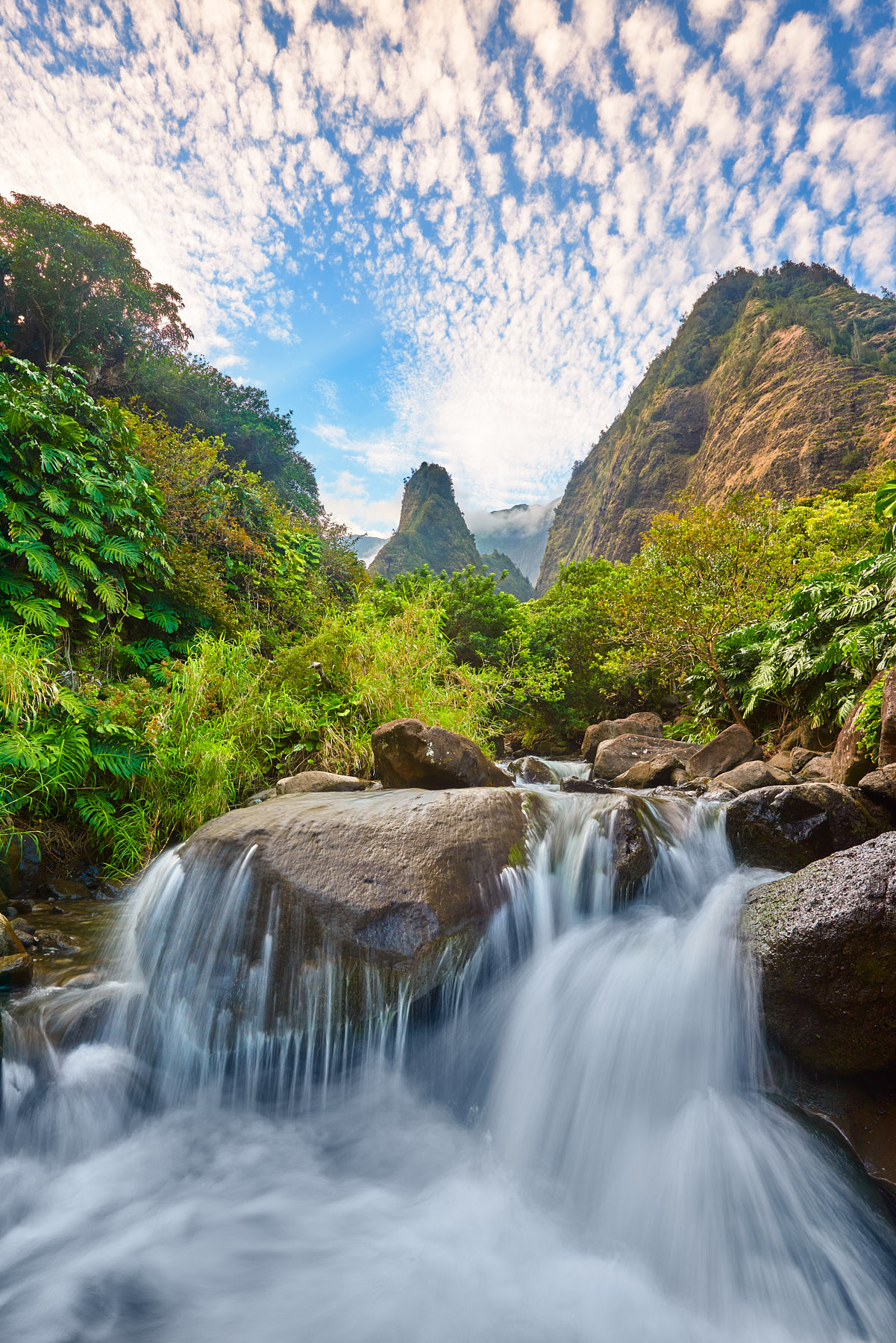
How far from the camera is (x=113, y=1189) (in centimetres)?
232

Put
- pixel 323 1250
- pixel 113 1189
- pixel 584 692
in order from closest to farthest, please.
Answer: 1. pixel 323 1250
2. pixel 113 1189
3. pixel 584 692

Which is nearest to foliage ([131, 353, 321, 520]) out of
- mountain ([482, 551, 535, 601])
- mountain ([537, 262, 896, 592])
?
mountain ([537, 262, 896, 592])

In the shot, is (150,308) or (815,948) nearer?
(815,948)

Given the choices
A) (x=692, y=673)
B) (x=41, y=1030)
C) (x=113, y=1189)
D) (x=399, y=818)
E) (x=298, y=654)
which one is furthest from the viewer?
(x=692, y=673)

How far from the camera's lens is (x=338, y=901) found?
2922 millimetres

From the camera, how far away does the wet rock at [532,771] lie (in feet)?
30.8

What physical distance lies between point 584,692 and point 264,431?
20.7m

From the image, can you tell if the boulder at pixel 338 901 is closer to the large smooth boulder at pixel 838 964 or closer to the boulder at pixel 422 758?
the boulder at pixel 422 758

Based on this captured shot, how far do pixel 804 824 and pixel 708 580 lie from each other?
335 inches

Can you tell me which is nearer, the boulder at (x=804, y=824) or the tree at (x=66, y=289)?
the boulder at (x=804, y=824)

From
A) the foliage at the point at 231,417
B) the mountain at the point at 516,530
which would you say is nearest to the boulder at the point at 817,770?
the foliage at the point at 231,417

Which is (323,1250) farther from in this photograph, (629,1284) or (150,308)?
(150,308)

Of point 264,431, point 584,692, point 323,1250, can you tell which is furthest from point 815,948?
point 264,431

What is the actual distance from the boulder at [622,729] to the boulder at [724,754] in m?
2.69
